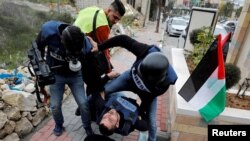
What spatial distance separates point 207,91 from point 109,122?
171 centimetres

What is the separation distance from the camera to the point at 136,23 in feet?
61.4

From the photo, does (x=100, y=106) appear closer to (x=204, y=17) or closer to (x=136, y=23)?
(x=204, y=17)

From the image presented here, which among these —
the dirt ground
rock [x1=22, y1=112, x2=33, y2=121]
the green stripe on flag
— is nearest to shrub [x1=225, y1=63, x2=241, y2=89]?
the dirt ground

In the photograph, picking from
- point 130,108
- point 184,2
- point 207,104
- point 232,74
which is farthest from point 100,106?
point 184,2

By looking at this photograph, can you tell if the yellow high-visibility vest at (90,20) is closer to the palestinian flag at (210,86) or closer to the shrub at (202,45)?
the palestinian flag at (210,86)

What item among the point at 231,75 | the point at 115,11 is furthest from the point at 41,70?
the point at 231,75

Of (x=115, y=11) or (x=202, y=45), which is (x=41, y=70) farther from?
(x=202, y=45)

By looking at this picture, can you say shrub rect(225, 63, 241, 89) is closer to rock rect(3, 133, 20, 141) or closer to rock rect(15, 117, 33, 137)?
rock rect(15, 117, 33, 137)

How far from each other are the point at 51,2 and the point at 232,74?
9.86 metres

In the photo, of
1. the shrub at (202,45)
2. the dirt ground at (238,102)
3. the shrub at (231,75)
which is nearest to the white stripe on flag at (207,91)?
the dirt ground at (238,102)

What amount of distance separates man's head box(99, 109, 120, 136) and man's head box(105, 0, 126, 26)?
152cm

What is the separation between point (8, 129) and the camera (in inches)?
126

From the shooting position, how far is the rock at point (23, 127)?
337cm

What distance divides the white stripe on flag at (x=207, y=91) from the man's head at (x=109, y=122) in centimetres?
149
